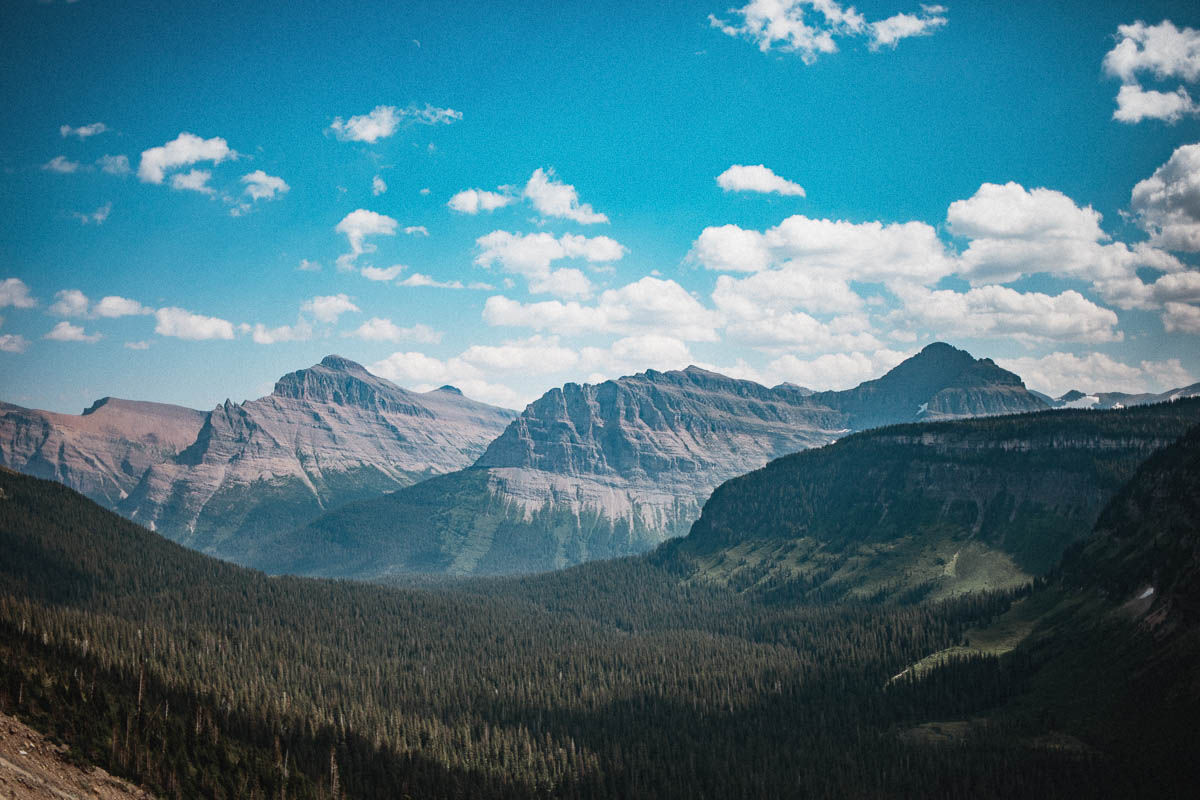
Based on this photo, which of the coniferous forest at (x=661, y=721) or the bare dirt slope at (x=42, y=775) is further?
the coniferous forest at (x=661, y=721)

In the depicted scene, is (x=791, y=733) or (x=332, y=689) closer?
(x=791, y=733)

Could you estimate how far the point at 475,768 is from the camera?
147875 mm

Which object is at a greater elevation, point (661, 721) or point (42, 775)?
point (42, 775)

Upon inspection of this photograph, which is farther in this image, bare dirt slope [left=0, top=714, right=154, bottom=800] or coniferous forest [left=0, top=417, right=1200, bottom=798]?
coniferous forest [left=0, top=417, right=1200, bottom=798]

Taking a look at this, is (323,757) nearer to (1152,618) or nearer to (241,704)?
(241,704)

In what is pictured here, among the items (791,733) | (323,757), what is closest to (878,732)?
(791,733)

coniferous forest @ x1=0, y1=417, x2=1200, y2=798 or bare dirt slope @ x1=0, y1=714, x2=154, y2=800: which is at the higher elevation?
bare dirt slope @ x1=0, y1=714, x2=154, y2=800

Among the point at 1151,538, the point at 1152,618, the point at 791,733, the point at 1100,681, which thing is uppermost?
the point at 1151,538

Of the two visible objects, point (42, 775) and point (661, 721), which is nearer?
point (42, 775)

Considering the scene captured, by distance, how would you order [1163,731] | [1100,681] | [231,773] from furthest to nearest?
1. [1100,681]
2. [1163,731]
3. [231,773]

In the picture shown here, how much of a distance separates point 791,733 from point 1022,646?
69.0 metres

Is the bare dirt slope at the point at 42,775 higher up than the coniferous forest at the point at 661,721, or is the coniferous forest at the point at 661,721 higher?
the bare dirt slope at the point at 42,775

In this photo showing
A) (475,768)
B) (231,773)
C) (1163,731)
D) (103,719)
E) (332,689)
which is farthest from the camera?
(332,689)

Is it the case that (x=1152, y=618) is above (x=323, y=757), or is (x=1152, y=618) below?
above
